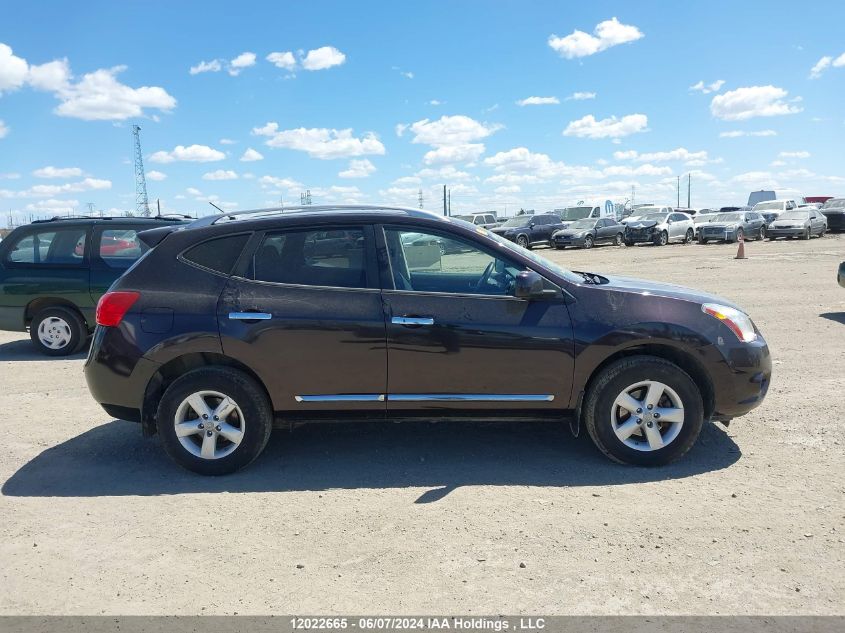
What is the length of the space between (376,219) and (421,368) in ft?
3.55

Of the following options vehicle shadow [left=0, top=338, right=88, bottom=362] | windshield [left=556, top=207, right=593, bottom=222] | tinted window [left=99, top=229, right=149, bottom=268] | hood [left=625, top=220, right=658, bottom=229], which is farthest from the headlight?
windshield [left=556, top=207, right=593, bottom=222]

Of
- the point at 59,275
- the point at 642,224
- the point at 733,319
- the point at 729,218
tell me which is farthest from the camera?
the point at 729,218

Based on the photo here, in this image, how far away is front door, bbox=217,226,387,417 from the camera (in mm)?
4250

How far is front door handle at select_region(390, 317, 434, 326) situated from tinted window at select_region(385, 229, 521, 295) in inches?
9.0

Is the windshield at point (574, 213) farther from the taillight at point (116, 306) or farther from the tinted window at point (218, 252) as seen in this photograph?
the taillight at point (116, 306)

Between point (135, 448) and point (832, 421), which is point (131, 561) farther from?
point (832, 421)

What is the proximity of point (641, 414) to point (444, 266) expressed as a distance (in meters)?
1.65

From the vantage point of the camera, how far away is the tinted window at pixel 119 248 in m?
8.62

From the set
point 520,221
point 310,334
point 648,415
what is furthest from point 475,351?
point 520,221

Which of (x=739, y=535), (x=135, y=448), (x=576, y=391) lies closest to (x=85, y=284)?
(x=135, y=448)

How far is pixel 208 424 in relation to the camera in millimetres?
4293

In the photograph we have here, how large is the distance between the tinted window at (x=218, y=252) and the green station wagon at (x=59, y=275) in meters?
4.70

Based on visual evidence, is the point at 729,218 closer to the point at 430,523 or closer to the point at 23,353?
the point at 23,353

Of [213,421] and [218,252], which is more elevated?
[218,252]
